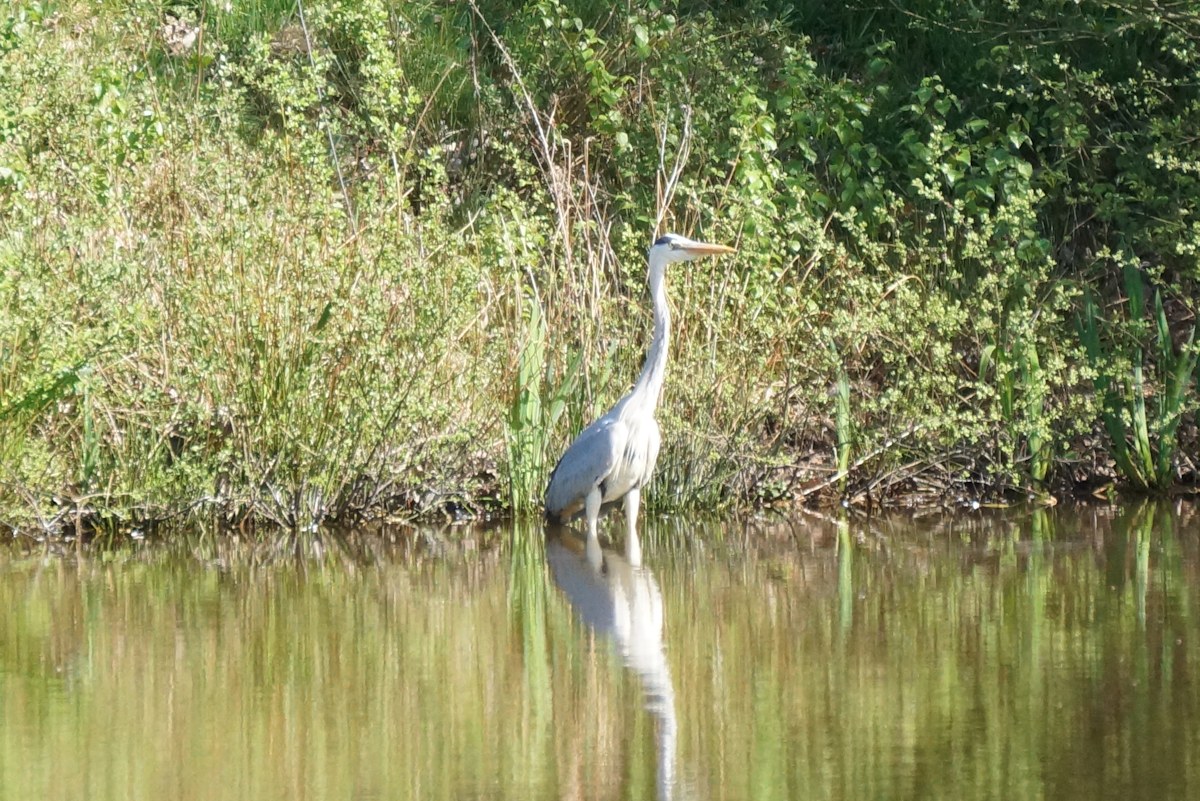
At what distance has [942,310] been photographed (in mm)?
10961

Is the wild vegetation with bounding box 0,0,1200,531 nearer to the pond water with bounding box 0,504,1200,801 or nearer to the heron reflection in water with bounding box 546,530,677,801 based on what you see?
the pond water with bounding box 0,504,1200,801

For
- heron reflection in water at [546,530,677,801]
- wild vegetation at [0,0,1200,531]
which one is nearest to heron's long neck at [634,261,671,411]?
wild vegetation at [0,0,1200,531]

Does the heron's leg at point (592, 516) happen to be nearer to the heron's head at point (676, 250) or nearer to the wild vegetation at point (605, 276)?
the wild vegetation at point (605, 276)

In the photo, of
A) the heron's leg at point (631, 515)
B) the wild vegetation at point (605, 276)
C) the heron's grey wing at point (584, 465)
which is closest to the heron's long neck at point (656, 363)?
the heron's grey wing at point (584, 465)

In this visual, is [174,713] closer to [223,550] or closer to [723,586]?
[723,586]

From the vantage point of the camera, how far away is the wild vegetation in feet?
33.1

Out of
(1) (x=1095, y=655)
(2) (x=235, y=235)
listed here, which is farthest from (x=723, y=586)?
(2) (x=235, y=235)

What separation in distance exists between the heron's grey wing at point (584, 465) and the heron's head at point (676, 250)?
105 centimetres

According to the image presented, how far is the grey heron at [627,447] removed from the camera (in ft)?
33.0

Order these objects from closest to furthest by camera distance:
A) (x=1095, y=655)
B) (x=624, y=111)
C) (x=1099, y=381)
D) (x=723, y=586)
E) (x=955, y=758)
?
1. (x=955, y=758)
2. (x=1095, y=655)
3. (x=723, y=586)
4. (x=1099, y=381)
5. (x=624, y=111)

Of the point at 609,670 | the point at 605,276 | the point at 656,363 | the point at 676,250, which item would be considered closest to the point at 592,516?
the point at 656,363

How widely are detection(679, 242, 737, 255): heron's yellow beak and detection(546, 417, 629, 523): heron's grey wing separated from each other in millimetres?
1128

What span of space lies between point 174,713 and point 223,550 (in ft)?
12.2

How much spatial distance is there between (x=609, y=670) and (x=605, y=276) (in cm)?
592
